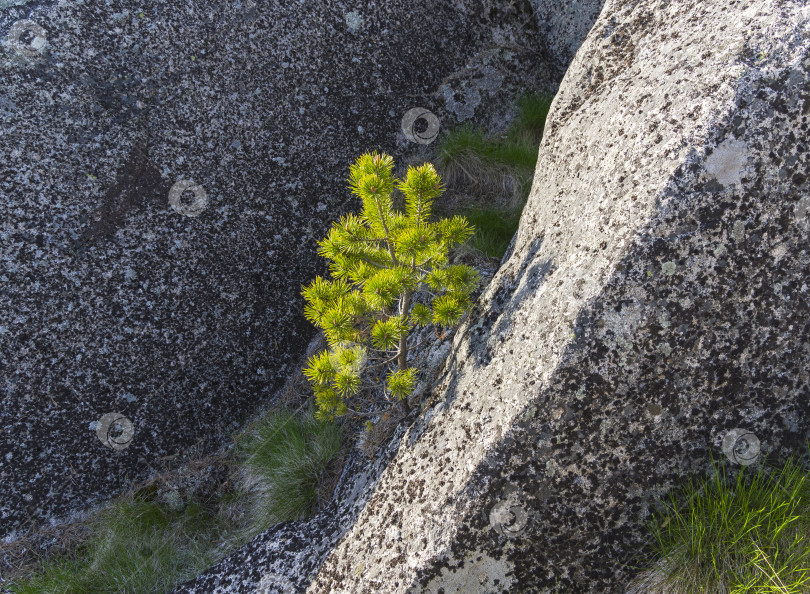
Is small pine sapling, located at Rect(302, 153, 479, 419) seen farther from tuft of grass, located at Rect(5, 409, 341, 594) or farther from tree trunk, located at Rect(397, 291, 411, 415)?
tuft of grass, located at Rect(5, 409, 341, 594)

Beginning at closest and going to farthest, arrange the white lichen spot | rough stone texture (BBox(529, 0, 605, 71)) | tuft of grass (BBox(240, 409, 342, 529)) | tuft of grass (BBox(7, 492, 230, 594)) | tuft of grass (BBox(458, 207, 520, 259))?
the white lichen spot < tuft of grass (BBox(7, 492, 230, 594)) < tuft of grass (BBox(240, 409, 342, 529)) < tuft of grass (BBox(458, 207, 520, 259)) < rough stone texture (BBox(529, 0, 605, 71))

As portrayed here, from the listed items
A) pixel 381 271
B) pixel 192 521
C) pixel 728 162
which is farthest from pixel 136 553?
pixel 728 162

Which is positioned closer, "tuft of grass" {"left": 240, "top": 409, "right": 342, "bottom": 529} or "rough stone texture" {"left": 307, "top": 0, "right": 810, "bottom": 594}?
"rough stone texture" {"left": 307, "top": 0, "right": 810, "bottom": 594}

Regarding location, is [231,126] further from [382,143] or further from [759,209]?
[759,209]

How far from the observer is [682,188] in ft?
6.92

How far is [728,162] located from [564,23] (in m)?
3.63

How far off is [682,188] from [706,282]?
1.24 feet

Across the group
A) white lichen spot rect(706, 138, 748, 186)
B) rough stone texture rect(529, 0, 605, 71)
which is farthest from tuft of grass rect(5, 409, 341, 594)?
rough stone texture rect(529, 0, 605, 71)

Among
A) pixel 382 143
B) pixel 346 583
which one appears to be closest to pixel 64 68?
pixel 382 143

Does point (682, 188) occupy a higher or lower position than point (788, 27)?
lower

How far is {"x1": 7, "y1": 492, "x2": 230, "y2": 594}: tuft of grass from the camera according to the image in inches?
135

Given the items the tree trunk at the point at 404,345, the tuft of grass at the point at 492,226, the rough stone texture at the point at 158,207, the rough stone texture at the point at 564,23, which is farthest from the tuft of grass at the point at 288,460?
the rough stone texture at the point at 564,23

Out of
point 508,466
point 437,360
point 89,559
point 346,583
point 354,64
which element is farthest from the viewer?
point 354,64

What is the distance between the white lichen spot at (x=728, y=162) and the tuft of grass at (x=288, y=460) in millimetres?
2734
